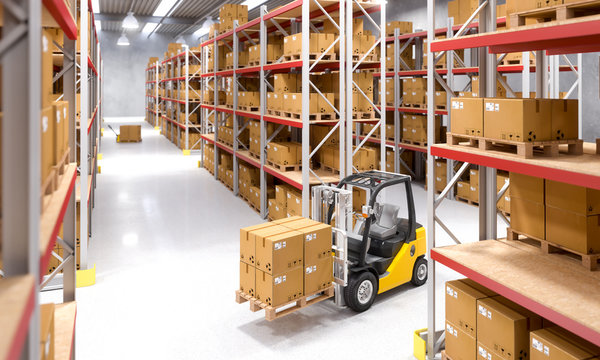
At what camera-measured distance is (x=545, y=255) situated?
14.2 feet

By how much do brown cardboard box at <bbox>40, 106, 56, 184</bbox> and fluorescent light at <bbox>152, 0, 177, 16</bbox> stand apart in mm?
22221

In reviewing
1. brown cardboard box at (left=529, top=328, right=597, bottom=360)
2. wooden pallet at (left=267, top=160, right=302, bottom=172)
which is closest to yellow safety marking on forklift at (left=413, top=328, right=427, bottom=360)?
brown cardboard box at (left=529, top=328, right=597, bottom=360)

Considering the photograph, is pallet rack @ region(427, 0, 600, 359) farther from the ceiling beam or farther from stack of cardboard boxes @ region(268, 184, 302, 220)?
the ceiling beam

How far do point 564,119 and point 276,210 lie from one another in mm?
6480

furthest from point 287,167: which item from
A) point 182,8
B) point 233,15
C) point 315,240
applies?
point 182,8

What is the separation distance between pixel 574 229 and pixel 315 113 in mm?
5247

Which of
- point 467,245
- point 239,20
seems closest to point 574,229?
point 467,245

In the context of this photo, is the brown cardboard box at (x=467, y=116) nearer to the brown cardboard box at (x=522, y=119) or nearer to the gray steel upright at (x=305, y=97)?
the brown cardboard box at (x=522, y=119)

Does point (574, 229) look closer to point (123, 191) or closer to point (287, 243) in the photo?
point (287, 243)

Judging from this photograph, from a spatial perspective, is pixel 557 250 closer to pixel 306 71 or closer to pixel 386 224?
pixel 386 224

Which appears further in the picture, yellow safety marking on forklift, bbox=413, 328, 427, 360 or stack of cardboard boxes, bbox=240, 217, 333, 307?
stack of cardboard boxes, bbox=240, 217, 333, 307

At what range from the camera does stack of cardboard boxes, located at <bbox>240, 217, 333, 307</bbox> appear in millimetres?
5273

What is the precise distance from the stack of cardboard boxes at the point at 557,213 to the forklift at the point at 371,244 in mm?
1698

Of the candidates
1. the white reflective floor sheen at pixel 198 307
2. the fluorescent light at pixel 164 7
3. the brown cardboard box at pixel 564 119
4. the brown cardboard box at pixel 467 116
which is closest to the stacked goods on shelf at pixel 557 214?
the brown cardboard box at pixel 564 119
